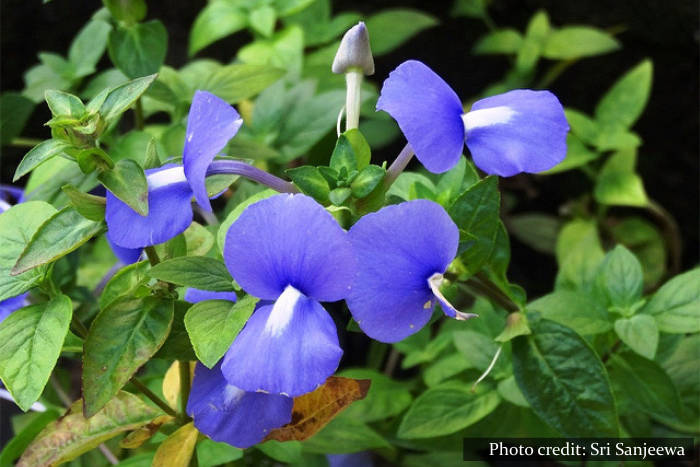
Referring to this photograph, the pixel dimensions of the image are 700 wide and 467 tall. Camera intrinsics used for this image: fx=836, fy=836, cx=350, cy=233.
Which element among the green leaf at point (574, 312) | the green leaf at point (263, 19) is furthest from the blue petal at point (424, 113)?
the green leaf at point (263, 19)

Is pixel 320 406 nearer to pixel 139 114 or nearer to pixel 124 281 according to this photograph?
pixel 124 281

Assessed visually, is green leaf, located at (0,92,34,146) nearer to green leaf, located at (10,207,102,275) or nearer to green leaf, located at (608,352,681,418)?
green leaf, located at (10,207,102,275)

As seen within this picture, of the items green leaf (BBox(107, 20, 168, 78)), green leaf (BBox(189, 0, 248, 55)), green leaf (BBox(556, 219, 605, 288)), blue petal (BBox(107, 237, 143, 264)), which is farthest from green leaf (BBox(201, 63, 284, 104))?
green leaf (BBox(556, 219, 605, 288))

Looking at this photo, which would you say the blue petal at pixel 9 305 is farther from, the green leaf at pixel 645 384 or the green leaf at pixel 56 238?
the green leaf at pixel 645 384

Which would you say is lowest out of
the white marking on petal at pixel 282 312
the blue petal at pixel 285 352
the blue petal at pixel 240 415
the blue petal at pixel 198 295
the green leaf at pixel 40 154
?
the blue petal at pixel 240 415

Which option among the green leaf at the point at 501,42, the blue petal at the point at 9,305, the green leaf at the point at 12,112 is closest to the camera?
the blue petal at the point at 9,305

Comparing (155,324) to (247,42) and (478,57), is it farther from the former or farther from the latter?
(478,57)

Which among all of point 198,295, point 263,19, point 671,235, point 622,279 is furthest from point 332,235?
point 671,235
